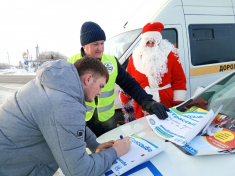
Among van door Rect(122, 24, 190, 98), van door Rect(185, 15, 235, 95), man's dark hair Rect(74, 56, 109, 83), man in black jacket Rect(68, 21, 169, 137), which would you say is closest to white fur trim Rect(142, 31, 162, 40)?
van door Rect(122, 24, 190, 98)

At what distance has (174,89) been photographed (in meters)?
2.55

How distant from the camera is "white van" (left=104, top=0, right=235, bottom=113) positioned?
10.2 feet

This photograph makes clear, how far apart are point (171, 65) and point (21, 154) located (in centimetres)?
207

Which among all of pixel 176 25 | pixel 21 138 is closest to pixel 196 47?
pixel 176 25

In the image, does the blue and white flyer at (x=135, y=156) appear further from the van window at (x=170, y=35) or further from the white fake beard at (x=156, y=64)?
the van window at (x=170, y=35)

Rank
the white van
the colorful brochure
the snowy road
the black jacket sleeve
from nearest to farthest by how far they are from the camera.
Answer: the colorful brochure < the black jacket sleeve < the white van < the snowy road

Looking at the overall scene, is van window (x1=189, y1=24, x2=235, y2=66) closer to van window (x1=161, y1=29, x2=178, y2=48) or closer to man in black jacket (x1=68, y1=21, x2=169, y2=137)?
van window (x1=161, y1=29, x2=178, y2=48)

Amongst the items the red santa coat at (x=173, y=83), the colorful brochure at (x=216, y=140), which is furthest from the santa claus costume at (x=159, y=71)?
the colorful brochure at (x=216, y=140)

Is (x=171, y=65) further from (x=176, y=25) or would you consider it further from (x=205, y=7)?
(x=205, y=7)

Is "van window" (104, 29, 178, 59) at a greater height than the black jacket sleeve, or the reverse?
"van window" (104, 29, 178, 59)

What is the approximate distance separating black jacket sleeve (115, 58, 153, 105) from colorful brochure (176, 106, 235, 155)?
28.1 inches

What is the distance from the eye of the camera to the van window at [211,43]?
10.9 ft

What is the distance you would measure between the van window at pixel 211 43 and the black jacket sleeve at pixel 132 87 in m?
1.74

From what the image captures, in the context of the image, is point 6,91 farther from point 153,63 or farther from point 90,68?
point 90,68
